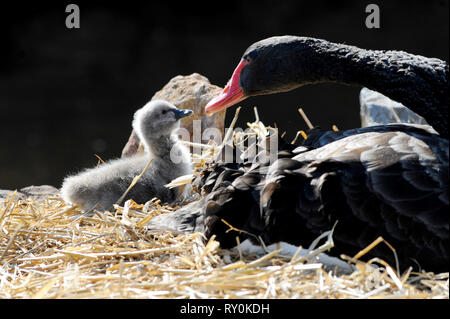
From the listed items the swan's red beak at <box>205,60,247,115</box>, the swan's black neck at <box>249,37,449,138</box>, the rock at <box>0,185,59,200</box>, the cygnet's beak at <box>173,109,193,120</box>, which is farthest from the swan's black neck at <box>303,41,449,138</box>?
the rock at <box>0,185,59,200</box>

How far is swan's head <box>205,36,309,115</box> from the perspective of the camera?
230cm

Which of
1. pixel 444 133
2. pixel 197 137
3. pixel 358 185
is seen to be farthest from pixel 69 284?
pixel 197 137

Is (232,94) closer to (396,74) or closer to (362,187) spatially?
(396,74)

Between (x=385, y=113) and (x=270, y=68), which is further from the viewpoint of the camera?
(x=385, y=113)

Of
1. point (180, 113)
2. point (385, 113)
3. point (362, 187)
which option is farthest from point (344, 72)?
point (385, 113)

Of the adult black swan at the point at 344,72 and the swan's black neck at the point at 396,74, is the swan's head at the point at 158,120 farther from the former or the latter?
the swan's black neck at the point at 396,74

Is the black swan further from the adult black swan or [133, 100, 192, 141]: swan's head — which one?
[133, 100, 192, 141]: swan's head

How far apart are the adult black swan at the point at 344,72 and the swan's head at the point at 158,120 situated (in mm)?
509

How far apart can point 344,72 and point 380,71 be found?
160 mm

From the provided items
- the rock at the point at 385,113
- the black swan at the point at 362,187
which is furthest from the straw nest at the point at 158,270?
the rock at the point at 385,113

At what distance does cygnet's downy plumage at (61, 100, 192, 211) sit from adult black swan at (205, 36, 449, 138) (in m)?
0.53

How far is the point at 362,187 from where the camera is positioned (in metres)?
1.69

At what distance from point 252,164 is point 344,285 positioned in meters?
0.60

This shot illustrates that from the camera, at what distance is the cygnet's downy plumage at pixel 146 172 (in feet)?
8.71
